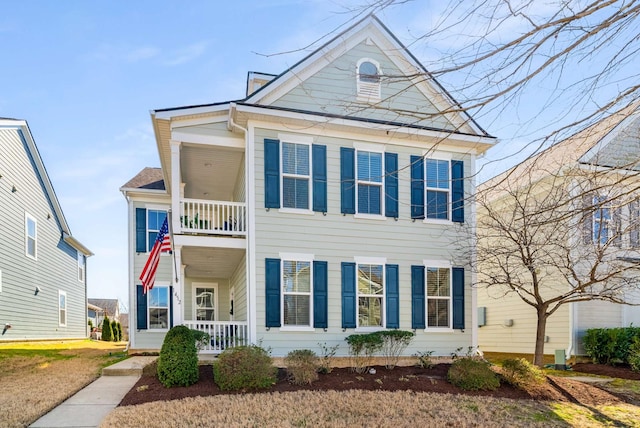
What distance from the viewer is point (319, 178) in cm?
1158

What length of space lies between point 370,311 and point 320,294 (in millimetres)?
1309

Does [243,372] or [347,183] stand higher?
[347,183]

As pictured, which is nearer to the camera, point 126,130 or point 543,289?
point 126,130

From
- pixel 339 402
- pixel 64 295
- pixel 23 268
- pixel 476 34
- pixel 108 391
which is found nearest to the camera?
pixel 476 34

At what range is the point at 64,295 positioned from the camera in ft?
74.1

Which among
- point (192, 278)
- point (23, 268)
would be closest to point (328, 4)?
point (192, 278)

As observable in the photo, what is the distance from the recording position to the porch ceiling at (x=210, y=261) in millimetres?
11703

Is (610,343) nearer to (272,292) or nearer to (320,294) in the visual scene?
(320,294)

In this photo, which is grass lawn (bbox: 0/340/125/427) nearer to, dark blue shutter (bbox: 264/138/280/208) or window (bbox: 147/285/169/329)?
window (bbox: 147/285/169/329)

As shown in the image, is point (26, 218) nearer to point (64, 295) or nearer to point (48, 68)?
point (64, 295)

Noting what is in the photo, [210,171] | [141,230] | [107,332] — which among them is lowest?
[107,332]

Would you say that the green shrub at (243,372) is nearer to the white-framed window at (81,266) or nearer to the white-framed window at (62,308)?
the white-framed window at (62,308)

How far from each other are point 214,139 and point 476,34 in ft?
26.5

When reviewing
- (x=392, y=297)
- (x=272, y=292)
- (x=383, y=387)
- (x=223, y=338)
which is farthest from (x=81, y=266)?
(x=383, y=387)
